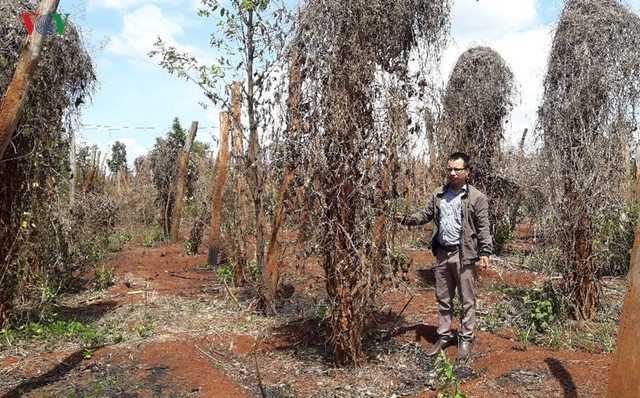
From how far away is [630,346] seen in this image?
236 cm

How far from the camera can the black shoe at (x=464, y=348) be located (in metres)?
4.70

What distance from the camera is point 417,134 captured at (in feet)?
14.6

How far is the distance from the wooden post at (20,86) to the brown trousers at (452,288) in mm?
3500

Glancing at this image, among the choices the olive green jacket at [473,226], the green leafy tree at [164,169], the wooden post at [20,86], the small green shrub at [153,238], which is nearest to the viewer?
the wooden post at [20,86]

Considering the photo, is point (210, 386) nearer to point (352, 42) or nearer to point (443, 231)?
point (443, 231)

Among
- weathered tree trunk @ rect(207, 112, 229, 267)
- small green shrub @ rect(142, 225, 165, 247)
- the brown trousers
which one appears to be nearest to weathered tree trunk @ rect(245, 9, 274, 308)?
the brown trousers

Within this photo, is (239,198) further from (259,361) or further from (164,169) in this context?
(164,169)

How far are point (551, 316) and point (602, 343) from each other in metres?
0.50

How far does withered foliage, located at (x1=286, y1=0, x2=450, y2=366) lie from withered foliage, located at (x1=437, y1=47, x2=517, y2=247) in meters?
4.61

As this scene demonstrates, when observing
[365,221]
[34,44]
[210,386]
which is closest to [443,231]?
[365,221]

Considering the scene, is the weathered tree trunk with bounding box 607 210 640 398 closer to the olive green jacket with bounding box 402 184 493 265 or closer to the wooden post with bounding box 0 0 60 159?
the olive green jacket with bounding box 402 184 493 265

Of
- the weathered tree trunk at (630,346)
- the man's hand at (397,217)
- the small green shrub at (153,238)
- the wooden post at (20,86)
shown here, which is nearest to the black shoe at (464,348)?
the man's hand at (397,217)

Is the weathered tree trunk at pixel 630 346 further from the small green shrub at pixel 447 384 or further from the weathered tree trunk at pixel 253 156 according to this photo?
the weathered tree trunk at pixel 253 156

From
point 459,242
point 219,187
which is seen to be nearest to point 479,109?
point 219,187
